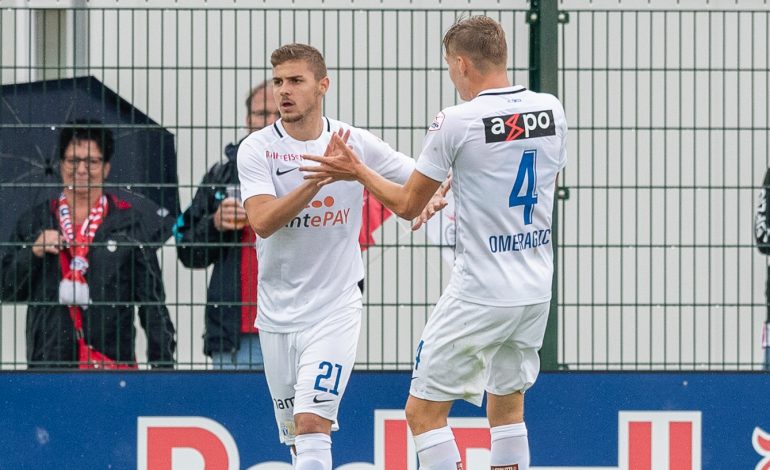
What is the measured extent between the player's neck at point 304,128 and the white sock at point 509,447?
4.96ft

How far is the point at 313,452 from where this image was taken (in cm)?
634

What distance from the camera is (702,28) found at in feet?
27.1

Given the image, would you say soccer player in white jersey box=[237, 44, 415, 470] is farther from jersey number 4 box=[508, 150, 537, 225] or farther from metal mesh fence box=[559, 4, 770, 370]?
metal mesh fence box=[559, 4, 770, 370]

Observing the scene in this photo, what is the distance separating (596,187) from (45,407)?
10.2 ft

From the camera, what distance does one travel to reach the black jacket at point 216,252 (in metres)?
7.75

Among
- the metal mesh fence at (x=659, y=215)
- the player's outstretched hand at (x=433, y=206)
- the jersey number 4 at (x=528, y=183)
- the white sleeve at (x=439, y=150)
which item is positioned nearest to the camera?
the white sleeve at (x=439, y=150)

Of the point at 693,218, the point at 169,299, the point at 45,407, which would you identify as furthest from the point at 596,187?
the point at 45,407

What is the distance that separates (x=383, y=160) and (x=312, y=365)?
99 centimetres

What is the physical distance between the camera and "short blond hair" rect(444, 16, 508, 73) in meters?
5.95

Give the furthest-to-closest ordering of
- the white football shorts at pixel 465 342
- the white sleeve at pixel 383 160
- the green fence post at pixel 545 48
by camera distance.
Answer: the green fence post at pixel 545 48
the white sleeve at pixel 383 160
the white football shorts at pixel 465 342

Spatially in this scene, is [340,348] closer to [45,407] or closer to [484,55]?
[484,55]

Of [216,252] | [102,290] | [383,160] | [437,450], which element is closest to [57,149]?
[102,290]

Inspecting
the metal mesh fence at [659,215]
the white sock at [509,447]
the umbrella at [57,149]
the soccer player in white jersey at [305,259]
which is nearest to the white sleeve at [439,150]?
the soccer player in white jersey at [305,259]

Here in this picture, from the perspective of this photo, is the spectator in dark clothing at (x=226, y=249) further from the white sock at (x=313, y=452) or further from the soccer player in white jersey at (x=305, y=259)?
the white sock at (x=313, y=452)
